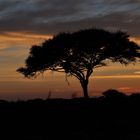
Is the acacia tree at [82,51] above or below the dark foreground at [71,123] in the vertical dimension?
above

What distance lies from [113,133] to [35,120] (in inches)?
182

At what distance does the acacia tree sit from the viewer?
1967 inches

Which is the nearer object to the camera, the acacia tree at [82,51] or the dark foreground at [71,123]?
the dark foreground at [71,123]

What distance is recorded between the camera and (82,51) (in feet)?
165

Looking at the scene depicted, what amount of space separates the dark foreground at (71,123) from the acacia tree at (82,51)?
23694mm

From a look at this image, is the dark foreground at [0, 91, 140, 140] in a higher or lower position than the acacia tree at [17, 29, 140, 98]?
lower

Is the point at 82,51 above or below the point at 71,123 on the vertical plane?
above

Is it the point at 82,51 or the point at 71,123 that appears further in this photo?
the point at 82,51

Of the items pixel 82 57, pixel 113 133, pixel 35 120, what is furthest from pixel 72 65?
pixel 113 133

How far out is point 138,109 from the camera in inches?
1006

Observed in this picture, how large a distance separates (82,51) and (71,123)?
30754mm

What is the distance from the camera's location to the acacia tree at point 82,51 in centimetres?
4997

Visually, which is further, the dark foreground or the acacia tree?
the acacia tree

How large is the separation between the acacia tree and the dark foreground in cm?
2369
